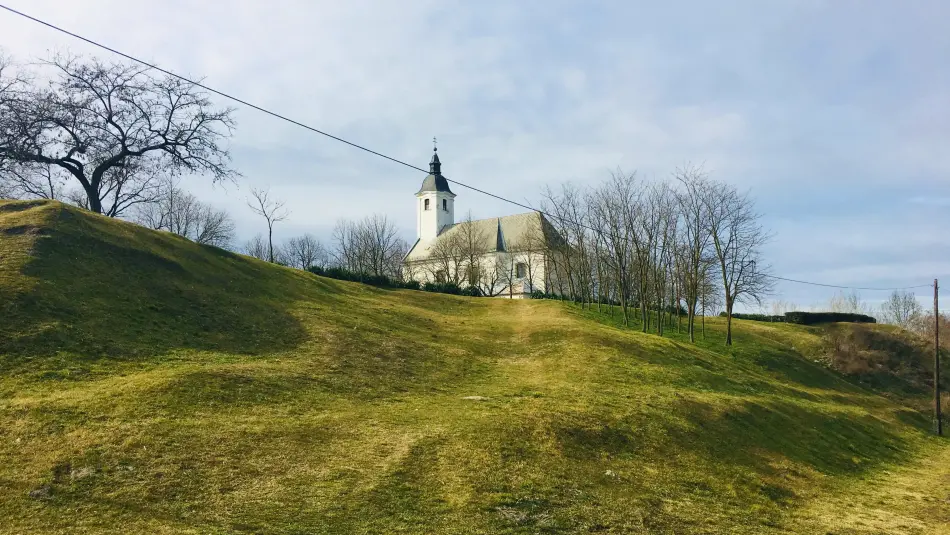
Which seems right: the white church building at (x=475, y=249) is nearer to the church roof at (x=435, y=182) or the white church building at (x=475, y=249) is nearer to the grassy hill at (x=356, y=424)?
the church roof at (x=435, y=182)

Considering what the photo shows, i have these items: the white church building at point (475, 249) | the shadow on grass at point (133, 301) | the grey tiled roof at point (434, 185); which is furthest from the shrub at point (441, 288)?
the grey tiled roof at point (434, 185)

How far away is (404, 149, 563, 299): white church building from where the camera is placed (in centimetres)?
6034

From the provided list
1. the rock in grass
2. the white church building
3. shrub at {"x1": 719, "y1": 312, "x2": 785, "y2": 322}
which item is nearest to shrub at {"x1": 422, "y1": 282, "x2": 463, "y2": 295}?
the white church building

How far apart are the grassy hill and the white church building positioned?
27.8m

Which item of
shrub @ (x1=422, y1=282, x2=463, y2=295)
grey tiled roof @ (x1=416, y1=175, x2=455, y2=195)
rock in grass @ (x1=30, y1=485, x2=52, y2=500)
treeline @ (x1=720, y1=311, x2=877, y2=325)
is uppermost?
grey tiled roof @ (x1=416, y1=175, x2=455, y2=195)

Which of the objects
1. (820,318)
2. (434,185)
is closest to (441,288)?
(820,318)

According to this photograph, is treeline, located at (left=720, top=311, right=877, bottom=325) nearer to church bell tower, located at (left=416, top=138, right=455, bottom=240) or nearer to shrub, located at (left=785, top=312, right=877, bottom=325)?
shrub, located at (left=785, top=312, right=877, bottom=325)

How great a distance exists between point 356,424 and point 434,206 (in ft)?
233

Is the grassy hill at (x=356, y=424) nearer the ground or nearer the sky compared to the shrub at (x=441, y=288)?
nearer the ground

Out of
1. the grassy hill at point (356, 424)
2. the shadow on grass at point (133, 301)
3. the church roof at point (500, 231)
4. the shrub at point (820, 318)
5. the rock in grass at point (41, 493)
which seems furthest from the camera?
the church roof at point (500, 231)

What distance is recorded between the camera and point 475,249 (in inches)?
2537

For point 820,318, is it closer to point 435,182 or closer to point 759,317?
point 759,317

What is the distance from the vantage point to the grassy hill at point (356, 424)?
9836 millimetres

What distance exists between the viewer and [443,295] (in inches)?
1612
